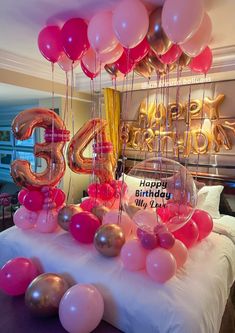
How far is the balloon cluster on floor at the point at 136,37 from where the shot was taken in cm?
133

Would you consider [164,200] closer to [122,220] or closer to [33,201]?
[122,220]

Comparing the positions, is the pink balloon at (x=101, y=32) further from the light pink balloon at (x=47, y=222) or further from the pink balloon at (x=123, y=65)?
the light pink balloon at (x=47, y=222)

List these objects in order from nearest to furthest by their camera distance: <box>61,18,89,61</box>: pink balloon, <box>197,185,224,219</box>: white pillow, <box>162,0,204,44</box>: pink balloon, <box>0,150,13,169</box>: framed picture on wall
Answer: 1. <box>162,0,204,44</box>: pink balloon
2. <box>61,18,89,61</box>: pink balloon
3. <box>197,185,224,219</box>: white pillow
4. <box>0,150,13,169</box>: framed picture on wall

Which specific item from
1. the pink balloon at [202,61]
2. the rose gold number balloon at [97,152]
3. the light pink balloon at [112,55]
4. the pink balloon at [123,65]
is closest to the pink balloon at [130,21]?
the light pink balloon at [112,55]

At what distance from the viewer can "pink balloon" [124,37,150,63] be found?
179 centimetres

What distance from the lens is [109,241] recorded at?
1531 millimetres

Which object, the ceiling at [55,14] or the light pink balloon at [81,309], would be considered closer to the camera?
the light pink balloon at [81,309]

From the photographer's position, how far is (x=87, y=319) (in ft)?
4.04

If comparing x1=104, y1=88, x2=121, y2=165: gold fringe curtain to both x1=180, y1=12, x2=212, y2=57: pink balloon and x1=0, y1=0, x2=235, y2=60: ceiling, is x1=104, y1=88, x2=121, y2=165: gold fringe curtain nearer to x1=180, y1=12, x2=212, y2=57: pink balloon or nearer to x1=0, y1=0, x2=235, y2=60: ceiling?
x1=0, y1=0, x2=235, y2=60: ceiling

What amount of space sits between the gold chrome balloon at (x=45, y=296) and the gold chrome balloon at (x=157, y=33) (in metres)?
1.66

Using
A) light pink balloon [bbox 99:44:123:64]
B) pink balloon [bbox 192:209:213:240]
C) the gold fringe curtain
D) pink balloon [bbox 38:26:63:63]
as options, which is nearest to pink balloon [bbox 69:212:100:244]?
pink balloon [bbox 192:209:213:240]

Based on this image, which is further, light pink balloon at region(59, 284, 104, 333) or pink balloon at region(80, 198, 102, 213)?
pink balloon at region(80, 198, 102, 213)

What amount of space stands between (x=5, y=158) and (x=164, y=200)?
4.74 metres

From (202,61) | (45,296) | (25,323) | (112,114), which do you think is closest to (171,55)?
(202,61)
